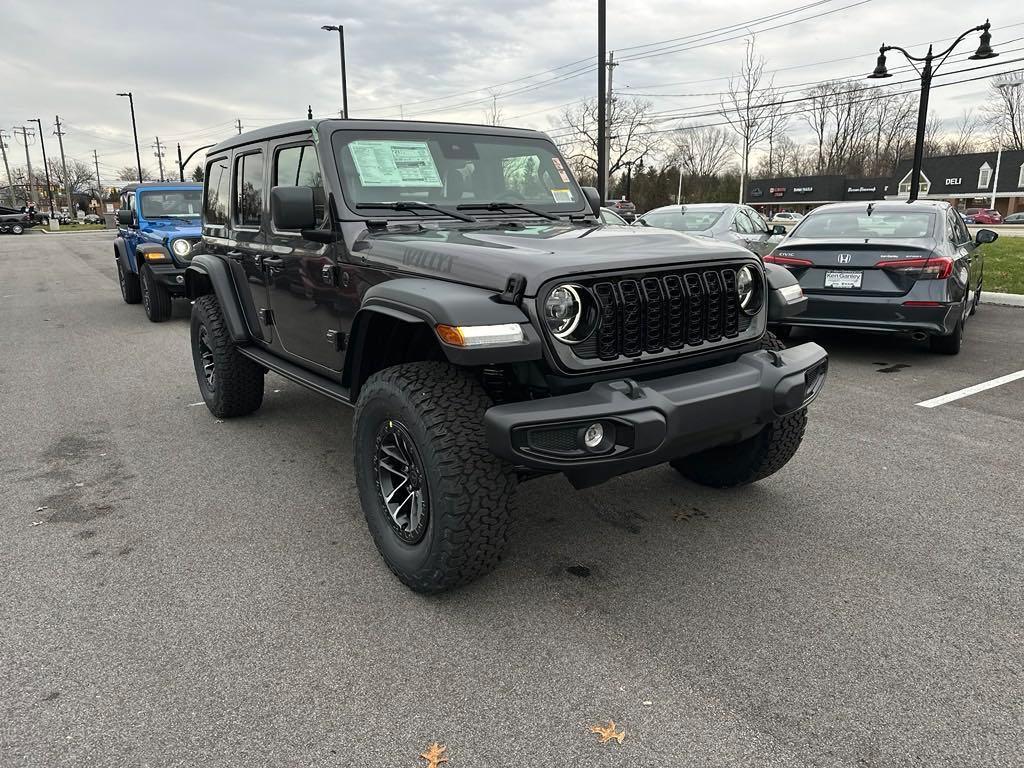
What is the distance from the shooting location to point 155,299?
9.98 meters

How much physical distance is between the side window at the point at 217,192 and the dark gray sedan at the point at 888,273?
5.05 m

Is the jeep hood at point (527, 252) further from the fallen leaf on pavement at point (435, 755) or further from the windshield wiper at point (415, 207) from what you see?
the fallen leaf on pavement at point (435, 755)

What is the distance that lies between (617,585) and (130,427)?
3.94m

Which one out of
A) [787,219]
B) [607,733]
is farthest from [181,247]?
[787,219]

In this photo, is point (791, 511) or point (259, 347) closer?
point (791, 511)

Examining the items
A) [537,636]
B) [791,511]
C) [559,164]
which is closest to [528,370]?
[537,636]

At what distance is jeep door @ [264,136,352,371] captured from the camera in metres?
3.65

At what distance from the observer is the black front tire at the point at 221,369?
5.04m

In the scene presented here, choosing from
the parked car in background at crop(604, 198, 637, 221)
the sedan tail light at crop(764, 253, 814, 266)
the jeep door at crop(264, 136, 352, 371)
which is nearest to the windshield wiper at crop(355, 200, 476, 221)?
the jeep door at crop(264, 136, 352, 371)

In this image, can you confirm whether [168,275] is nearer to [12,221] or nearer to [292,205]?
[292,205]

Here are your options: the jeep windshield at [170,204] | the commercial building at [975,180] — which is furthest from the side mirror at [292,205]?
the commercial building at [975,180]

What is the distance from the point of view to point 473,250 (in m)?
2.91

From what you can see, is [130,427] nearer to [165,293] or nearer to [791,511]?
[791,511]

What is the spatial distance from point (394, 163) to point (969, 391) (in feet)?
16.2
